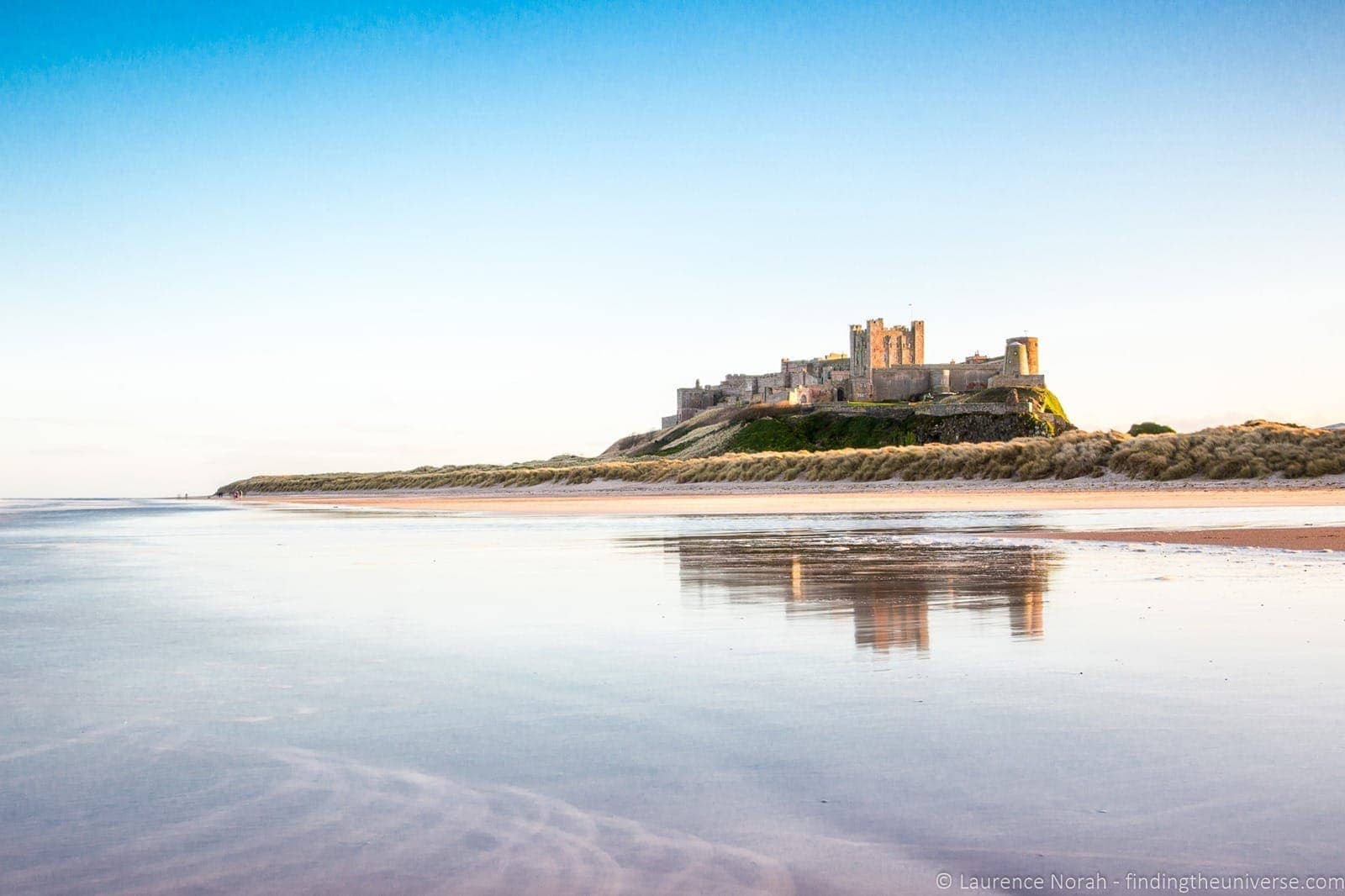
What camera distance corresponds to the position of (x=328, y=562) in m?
12.6

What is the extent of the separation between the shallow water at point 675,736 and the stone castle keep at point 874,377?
87.2 meters

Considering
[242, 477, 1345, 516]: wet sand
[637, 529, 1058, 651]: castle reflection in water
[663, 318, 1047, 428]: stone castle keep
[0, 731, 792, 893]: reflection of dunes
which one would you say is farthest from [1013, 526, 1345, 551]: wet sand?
[663, 318, 1047, 428]: stone castle keep

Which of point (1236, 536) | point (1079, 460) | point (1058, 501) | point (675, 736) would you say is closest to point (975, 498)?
point (1058, 501)

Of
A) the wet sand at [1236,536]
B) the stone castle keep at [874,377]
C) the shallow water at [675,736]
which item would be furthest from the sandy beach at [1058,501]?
the stone castle keep at [874,377]

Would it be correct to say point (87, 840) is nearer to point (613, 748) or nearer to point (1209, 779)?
point (613, 748)

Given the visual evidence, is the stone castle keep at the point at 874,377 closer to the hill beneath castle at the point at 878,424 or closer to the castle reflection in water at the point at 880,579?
the hill beneath castle at the point at 878,424

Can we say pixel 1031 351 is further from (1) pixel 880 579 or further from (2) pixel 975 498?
(1) pixel 880 579

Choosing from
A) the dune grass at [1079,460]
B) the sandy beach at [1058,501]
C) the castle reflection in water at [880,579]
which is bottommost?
the castle reflection in water at [880,579]

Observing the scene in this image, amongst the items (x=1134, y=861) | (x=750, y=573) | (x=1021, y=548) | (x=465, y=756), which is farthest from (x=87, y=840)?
(x=1021, y=548)

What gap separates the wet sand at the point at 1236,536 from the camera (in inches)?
475

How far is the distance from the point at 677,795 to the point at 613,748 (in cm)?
60

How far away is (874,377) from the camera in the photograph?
99.1m

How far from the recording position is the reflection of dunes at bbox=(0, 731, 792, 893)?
8.31ft

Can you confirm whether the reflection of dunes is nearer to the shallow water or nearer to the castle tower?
the shallow water
